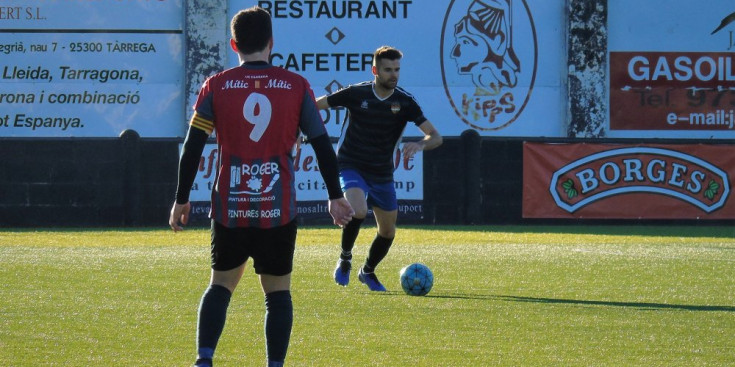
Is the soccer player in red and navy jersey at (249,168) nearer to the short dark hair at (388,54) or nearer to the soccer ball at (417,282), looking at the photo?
the soccer ball at (417,282)

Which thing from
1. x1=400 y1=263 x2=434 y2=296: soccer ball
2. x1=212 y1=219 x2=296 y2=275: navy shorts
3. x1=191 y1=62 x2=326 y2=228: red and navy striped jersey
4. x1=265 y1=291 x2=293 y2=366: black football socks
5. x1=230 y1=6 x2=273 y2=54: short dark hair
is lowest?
x1=400 y1=263 x2=434 y2=296: soccer ball

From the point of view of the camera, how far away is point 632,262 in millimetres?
12109

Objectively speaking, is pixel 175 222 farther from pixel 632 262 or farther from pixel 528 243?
pixel 528 243

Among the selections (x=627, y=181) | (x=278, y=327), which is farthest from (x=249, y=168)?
(x=627, y=181)

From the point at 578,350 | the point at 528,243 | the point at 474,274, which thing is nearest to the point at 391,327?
the point at 578,350

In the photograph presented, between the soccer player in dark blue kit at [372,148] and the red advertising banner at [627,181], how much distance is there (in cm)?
817

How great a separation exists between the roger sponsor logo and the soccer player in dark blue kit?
8.21m

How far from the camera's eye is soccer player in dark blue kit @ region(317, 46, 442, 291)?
9586 millimetres

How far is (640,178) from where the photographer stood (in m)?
17.6

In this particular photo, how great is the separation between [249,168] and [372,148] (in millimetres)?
4589

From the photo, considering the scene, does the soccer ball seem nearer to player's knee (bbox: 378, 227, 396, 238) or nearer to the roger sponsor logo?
player's knee (bbox: 378, 227, 396, 238)

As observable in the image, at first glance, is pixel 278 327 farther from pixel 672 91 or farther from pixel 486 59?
pixel 672 91

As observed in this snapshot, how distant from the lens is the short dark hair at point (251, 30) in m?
5.10

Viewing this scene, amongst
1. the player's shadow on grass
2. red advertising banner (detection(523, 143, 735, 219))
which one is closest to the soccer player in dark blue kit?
the player's shadow on grass
